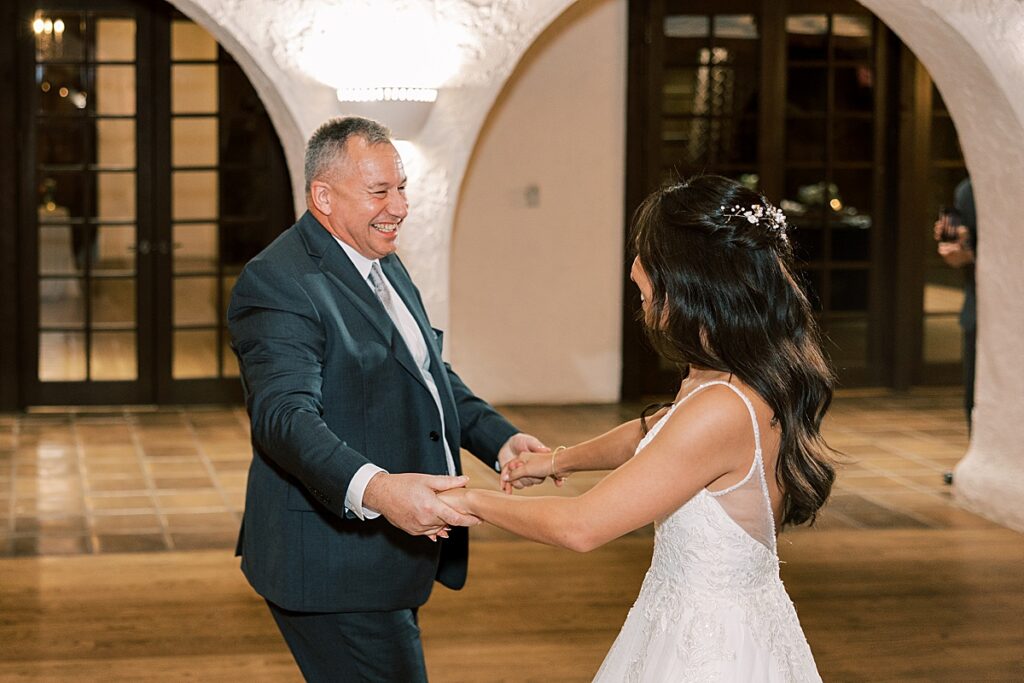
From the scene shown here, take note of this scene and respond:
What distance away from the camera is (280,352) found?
269 centimetres

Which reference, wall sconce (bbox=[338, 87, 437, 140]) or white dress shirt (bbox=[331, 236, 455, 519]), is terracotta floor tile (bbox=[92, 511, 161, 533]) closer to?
wall sconce (bbox=[338, 87, 437, 140])

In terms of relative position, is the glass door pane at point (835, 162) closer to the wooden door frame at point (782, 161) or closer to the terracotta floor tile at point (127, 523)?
the wooden door frame at point (782, 161)

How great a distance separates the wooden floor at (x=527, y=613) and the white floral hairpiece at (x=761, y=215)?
2.20 meters

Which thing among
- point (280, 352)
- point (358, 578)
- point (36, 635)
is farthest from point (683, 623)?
point (36, 635)

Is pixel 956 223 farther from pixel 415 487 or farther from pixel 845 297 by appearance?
pixel 415 487

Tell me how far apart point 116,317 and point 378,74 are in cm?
401

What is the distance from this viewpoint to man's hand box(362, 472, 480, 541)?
2.59 meters

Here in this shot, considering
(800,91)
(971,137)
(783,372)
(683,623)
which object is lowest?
(683,623)

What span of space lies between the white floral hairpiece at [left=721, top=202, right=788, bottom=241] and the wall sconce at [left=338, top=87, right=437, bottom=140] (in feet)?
10.4

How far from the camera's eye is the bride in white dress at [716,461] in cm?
234

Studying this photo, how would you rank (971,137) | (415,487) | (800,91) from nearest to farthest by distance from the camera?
(415,487) < (971,137) < (800,91)

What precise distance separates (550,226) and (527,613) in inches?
173

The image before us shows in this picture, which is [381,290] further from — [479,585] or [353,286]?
[479,585]

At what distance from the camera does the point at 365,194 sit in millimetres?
2865
